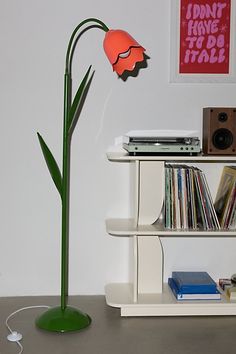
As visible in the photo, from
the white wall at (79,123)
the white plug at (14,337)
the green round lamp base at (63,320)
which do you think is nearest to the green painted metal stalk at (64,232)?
the green round lamp base at (63,320)

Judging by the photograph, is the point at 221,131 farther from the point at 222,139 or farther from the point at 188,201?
Answer: the point at 188,201

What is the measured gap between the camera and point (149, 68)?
6.40 feet

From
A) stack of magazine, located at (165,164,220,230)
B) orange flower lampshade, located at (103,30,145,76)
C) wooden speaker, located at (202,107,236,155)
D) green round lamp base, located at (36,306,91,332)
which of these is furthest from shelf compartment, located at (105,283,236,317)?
orange flower lampshade, located at (103,30,145,76)

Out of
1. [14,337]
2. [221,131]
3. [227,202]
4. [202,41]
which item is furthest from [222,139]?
[14,337]

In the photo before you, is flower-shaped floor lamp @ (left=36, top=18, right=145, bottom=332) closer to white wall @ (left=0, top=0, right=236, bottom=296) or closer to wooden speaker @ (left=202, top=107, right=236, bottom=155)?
white wall @ (left=0, top=0, right=236, bottom=296)

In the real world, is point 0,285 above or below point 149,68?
below

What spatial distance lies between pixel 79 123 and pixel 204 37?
536 millimetres

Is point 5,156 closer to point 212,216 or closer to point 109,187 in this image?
point 109,187

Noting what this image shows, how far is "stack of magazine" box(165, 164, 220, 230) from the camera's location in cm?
183

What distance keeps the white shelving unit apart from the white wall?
0.43 feet

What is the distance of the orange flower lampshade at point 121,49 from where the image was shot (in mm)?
1556

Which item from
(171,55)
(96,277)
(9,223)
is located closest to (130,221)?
(96,277)

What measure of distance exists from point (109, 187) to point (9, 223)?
1.24ft

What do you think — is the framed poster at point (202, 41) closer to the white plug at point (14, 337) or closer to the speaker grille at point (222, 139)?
the speaker grille at point (222, 139)
